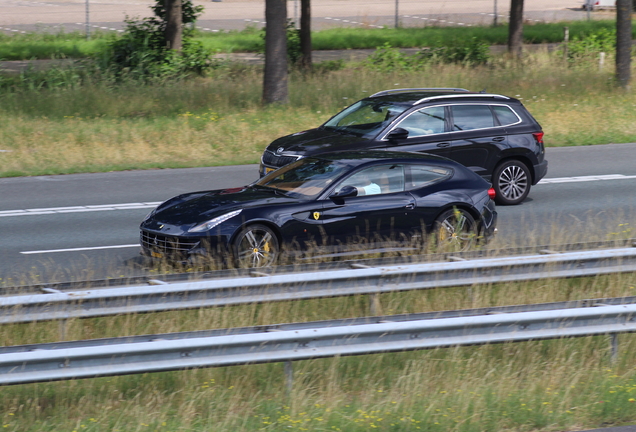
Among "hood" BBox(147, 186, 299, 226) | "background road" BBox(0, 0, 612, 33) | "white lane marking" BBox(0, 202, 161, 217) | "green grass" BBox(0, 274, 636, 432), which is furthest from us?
"background road" BBox(0, 0, 612, 33)

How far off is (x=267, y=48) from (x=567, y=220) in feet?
36.9

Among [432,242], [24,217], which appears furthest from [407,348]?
[24,217]

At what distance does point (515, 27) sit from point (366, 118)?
16577 millimetres

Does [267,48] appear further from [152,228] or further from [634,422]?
[634,422]

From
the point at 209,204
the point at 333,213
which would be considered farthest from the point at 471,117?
the point at 209,204

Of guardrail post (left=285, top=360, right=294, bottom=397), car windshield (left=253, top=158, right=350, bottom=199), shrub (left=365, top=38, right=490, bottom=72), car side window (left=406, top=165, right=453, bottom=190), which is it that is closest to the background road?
shrub (left=365, top=38, right=490, bottom=72)

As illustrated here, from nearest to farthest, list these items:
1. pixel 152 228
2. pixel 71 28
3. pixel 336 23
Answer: pixel 152 228 < pixel 71 28 < pixel 336 23

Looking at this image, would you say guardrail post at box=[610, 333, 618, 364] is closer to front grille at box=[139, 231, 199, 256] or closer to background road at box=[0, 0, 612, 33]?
front grille at box=[139, 231, 199, 256]

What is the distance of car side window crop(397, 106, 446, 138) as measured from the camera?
13.9 meters

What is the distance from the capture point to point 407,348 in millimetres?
6230

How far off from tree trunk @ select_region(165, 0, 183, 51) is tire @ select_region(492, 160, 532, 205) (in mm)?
14645

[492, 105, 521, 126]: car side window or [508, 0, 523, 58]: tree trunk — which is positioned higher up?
[508, 0, 523, 58]: tree trunk

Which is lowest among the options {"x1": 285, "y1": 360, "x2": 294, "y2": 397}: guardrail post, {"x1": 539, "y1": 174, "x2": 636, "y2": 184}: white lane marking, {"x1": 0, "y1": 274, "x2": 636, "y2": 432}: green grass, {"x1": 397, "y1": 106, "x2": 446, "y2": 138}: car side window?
{"x1": 0, "y1": 274, "x2": 636, "y2": 432}: green grass

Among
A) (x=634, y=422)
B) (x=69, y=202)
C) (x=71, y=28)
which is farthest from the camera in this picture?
(x=71, y=28)
